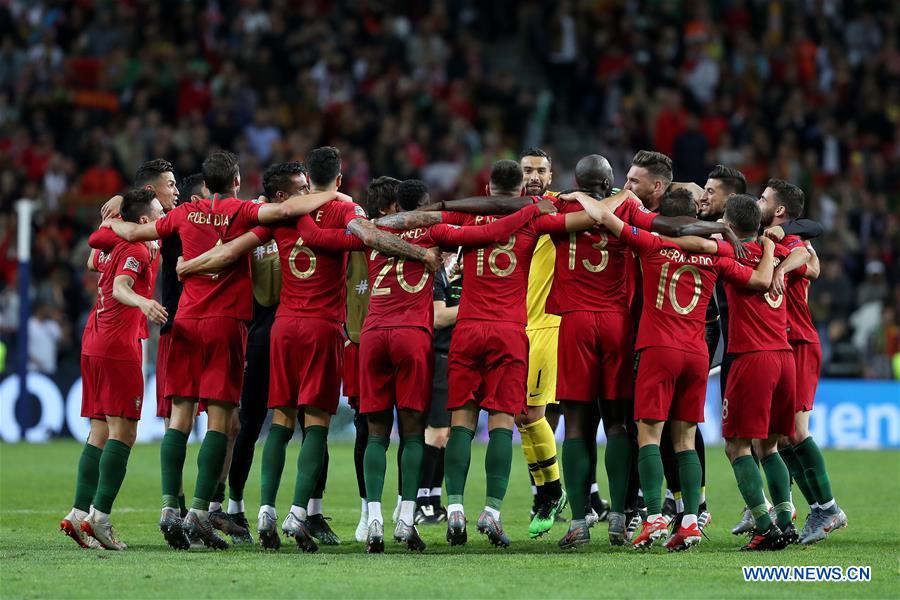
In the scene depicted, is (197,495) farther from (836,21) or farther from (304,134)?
(836,21)

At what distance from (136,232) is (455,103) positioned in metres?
16.0

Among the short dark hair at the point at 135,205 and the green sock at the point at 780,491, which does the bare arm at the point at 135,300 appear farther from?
the green sock at the point at 780,491

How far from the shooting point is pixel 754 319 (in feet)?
31.9

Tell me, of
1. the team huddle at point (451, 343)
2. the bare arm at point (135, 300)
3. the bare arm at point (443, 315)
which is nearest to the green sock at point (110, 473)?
the team huddle at point (451, 343)

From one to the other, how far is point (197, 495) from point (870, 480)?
828 centimetres

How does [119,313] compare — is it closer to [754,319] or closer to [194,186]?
[194,186]

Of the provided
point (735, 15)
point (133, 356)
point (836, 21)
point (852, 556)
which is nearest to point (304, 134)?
point (735, 15)

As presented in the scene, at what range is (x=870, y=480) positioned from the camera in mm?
15078

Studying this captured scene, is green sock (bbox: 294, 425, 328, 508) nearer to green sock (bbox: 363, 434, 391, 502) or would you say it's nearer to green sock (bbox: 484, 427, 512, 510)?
green sock (bbox: 363, 434, 391, 502)

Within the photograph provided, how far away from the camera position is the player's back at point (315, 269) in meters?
9.50

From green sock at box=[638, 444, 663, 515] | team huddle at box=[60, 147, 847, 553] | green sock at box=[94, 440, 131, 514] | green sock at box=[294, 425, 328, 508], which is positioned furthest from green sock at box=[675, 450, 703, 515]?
green sock at box=[94, 440, 131, 514]

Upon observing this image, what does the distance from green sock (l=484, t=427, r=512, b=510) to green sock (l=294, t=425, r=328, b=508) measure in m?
1.10

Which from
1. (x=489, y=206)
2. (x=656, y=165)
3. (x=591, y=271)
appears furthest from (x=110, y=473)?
(x=656, y=165)

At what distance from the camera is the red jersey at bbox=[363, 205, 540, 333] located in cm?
934
